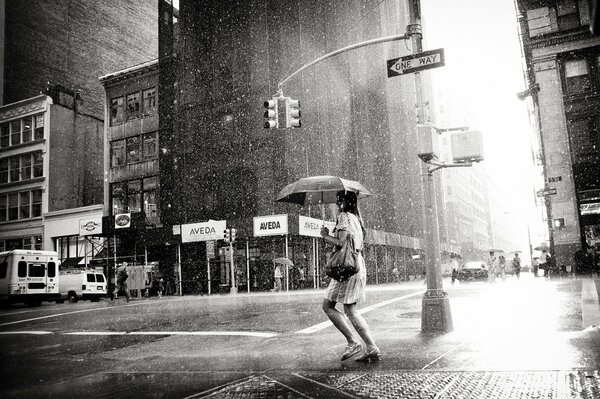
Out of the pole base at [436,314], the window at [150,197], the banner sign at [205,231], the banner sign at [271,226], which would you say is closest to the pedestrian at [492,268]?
the banner sign at [271,226]

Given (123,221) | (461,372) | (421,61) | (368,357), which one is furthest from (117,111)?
(461,372)

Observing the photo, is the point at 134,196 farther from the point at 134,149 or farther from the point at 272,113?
the point at 272,113

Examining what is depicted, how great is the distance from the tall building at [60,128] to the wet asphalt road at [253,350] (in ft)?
113

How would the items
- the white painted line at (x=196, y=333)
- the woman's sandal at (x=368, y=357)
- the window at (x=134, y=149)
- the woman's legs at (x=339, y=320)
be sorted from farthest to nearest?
the window at (x=134, y=149), the white painted line at (x=196, y=333), the woman's legs at (x=339, y=320), the woman's sandal at (x=368, y=357)

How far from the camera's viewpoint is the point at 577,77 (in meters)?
27.9

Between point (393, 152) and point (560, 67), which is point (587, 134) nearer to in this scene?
point (560, 67)

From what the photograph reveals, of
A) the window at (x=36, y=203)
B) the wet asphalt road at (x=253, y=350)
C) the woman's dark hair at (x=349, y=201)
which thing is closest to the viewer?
the wet asphalt road at (x=253, y=350)

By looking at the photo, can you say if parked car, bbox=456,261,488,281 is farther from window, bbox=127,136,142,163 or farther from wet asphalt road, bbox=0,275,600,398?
window, bbox=127,136,142,163

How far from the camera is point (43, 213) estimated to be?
4200 centimetres

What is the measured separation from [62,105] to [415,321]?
147ft

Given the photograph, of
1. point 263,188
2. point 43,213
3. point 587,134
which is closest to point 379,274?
point 263,188

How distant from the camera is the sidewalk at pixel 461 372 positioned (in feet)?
12.2

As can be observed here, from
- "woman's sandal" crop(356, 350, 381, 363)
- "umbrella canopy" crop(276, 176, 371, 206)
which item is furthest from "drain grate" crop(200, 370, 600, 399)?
"umbrella canopy" crop(276, 176, 371, 206)

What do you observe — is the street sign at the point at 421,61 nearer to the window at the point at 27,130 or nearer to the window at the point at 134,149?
the window at the point at 134,149
